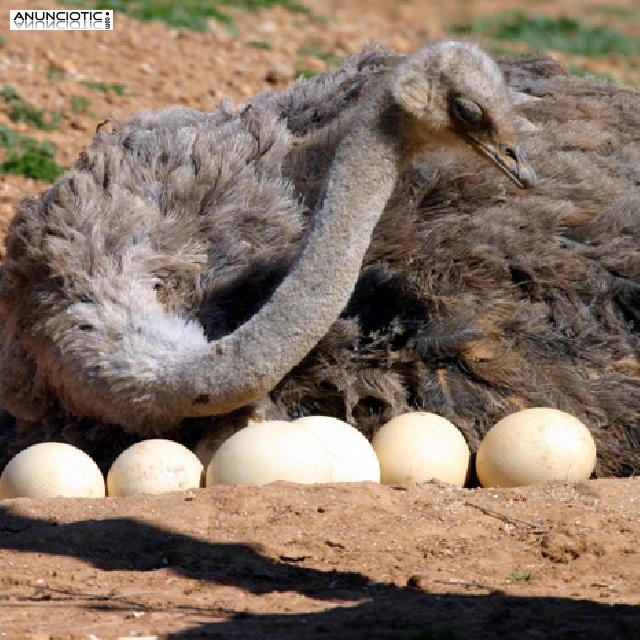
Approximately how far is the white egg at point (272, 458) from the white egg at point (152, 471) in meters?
0.11

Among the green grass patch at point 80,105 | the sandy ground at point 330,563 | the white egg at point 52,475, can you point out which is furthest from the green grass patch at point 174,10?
the white egg at point 52,475

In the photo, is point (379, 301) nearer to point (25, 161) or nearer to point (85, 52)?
point (25, 161)

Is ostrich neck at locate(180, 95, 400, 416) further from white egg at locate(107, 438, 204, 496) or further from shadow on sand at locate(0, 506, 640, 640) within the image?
shadow on sand at locate(0, 506, 640, 640)

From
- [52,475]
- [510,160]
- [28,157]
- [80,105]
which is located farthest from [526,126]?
[80,105]

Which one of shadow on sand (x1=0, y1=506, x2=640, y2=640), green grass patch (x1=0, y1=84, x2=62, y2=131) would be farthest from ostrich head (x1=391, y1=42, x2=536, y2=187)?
green grass patch (x1=0, y1=84, x2=62, y2=131)

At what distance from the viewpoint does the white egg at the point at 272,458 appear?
586 cm

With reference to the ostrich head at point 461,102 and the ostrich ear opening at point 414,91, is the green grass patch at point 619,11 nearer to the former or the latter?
the ostrich head at point 461,102

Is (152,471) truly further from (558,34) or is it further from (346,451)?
(558,34)

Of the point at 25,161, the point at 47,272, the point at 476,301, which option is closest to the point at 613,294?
the point at 476,301

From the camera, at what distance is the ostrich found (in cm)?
592

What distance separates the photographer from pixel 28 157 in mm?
9773

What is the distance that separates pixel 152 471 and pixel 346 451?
70 centimetres

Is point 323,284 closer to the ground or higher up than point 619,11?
closer to the ground

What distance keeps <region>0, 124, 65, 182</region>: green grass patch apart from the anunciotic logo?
1801 millimetres
